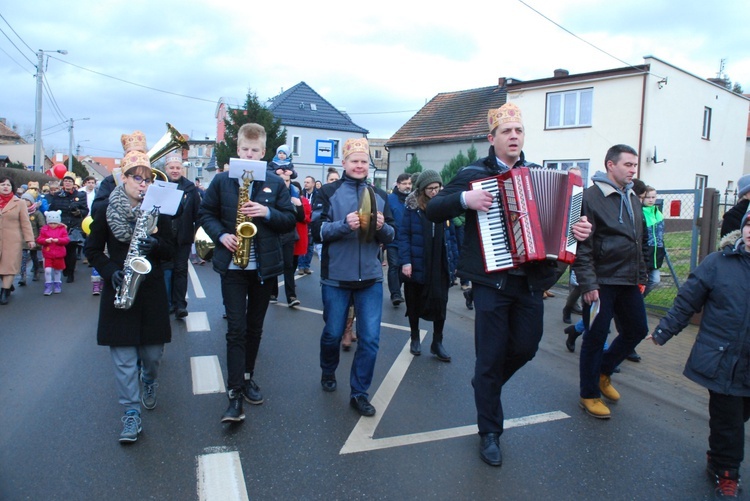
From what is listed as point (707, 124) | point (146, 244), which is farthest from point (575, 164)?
point (146, 244)

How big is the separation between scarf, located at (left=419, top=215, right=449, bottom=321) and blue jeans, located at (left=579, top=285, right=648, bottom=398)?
1619mm

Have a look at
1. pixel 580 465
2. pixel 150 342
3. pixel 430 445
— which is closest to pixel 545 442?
pixel 580 465

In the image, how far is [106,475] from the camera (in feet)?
10.9

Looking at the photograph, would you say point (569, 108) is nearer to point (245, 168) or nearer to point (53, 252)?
point (53, 252)

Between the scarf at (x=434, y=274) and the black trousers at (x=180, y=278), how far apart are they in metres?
3.33

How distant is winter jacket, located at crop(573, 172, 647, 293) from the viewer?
Result: 4309 millimetres

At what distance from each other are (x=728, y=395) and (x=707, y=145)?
87.7ft

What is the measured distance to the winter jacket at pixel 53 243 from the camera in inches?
371

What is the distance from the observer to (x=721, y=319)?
3414 mm

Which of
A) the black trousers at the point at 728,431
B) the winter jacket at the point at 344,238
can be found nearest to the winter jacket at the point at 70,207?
the winter jacket at the point at 344,238

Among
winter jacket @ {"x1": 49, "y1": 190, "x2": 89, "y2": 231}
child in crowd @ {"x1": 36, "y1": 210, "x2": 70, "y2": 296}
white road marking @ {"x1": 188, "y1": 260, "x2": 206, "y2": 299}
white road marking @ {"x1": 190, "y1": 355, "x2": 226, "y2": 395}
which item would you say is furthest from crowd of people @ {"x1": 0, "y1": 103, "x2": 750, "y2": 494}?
winter jacket @ {"x1": 49, "y1": 190, "x2": 89, "y2": 231}

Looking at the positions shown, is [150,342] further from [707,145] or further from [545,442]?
[707,145]

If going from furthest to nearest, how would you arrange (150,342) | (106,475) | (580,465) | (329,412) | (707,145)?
(707,145), (329,412), (150,342), (580,465), (106,475)

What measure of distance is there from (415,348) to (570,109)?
20.9 metres
